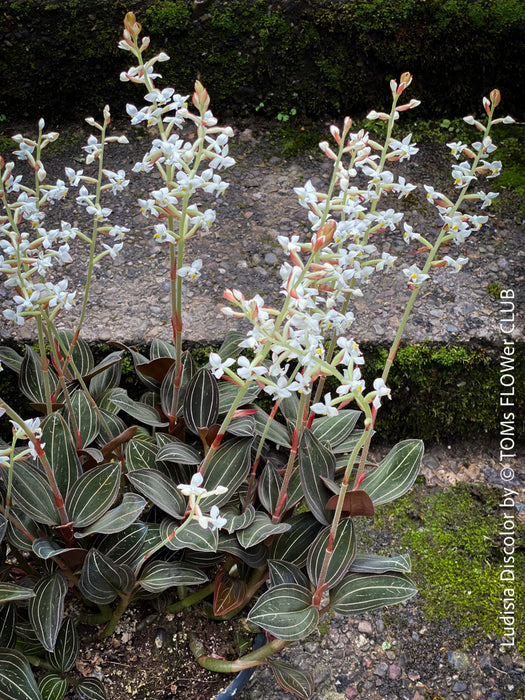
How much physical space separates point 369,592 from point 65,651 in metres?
0.53

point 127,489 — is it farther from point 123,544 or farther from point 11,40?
point 11,40

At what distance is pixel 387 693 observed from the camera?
1.38 m

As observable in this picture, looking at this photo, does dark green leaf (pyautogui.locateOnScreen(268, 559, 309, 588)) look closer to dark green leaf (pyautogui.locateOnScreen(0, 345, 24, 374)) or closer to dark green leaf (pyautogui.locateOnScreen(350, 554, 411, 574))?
dark green leaf (pyautogui.locateOnScreen(350, 554, 411, 574))

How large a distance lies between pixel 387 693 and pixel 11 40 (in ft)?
7.10

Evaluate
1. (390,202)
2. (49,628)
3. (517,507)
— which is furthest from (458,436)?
(49,628)

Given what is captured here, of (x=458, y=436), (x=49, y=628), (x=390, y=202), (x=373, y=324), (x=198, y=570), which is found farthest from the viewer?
(x=390, y=202)

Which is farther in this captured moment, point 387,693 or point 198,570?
point 387,693

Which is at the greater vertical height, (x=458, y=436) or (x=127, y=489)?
(x=127, y=489)


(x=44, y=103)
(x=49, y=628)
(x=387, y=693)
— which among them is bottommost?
(x=387, y=693)

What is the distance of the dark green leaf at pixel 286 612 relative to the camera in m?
0.98

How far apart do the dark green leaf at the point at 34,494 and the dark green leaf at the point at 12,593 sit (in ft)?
0.39

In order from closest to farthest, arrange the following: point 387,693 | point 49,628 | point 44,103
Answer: point 49,628
point 387,693
point 44,103

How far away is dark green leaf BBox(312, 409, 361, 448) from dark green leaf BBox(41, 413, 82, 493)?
1.48 feet

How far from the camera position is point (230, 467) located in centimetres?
113
